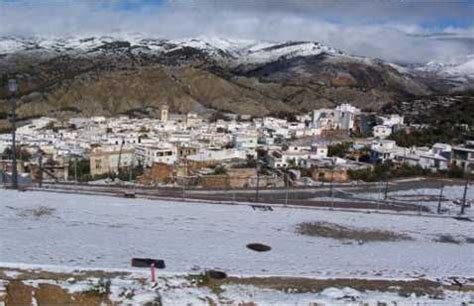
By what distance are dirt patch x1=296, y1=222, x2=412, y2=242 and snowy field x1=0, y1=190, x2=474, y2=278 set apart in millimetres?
234

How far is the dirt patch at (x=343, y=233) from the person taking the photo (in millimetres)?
10625

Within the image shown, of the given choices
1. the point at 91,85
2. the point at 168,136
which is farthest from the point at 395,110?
the point at 91,85

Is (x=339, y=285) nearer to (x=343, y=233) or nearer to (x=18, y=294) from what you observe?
(x=343, y=233)

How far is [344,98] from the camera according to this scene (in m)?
109

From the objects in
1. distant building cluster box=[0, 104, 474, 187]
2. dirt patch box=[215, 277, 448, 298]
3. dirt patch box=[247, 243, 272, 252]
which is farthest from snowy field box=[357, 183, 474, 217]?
dirt patch box=[215, 277, 448, 298]

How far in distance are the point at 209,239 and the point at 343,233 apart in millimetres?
2730

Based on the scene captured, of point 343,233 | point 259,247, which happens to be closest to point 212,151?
point 343,233

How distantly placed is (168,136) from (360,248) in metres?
48.3

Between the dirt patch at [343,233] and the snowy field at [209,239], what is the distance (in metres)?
0.23

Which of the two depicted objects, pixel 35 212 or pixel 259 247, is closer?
pixel 259 247

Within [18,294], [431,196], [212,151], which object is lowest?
[18,294]

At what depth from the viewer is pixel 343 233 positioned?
35.5 ft

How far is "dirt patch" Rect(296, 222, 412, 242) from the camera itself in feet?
34.9

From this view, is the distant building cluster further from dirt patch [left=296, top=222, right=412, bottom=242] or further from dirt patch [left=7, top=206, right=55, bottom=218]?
dirt patch [left=296, top=222, right=412, bottom=242]
